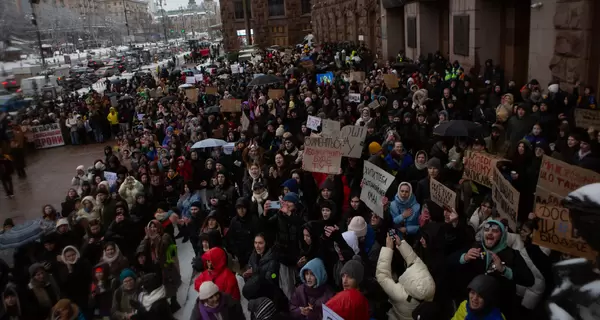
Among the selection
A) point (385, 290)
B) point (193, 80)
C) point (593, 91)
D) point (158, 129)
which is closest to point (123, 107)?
point (193, 80)

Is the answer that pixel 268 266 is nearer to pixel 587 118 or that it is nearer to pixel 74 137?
pixel 587 118

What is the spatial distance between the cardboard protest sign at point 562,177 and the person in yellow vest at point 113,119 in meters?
17.2

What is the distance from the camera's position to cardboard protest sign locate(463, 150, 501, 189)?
6.31 meters

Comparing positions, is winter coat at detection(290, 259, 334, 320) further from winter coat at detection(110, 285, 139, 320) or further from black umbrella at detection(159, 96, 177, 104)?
black umbrella at detection(159, 96, 177, 104)

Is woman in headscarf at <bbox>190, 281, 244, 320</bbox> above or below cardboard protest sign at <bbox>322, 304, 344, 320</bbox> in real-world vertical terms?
below

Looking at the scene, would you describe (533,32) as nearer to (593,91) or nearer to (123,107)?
(593,91)

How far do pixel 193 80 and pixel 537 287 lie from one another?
21.1 metres

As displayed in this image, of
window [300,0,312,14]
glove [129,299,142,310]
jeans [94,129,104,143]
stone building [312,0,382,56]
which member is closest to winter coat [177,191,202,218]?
glove [129,299,142,310]

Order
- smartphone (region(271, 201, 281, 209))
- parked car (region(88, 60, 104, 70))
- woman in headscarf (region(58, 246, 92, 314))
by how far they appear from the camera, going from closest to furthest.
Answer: woman in headscarf (region(58, 246, 92, 314)) < smartphone (region(271, 201, 281, 209)) < parked car (region(88, 60, 104, 70))

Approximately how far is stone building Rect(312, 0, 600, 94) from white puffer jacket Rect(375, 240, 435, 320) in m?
7.19

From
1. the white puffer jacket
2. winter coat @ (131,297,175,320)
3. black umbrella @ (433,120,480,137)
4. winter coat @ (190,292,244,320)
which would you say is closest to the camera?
the white puffer jacket

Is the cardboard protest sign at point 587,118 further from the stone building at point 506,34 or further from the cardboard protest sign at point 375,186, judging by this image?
the cardboard protest sign at point 375,186

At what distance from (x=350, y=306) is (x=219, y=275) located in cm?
153

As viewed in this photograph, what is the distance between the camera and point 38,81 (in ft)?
93.1
